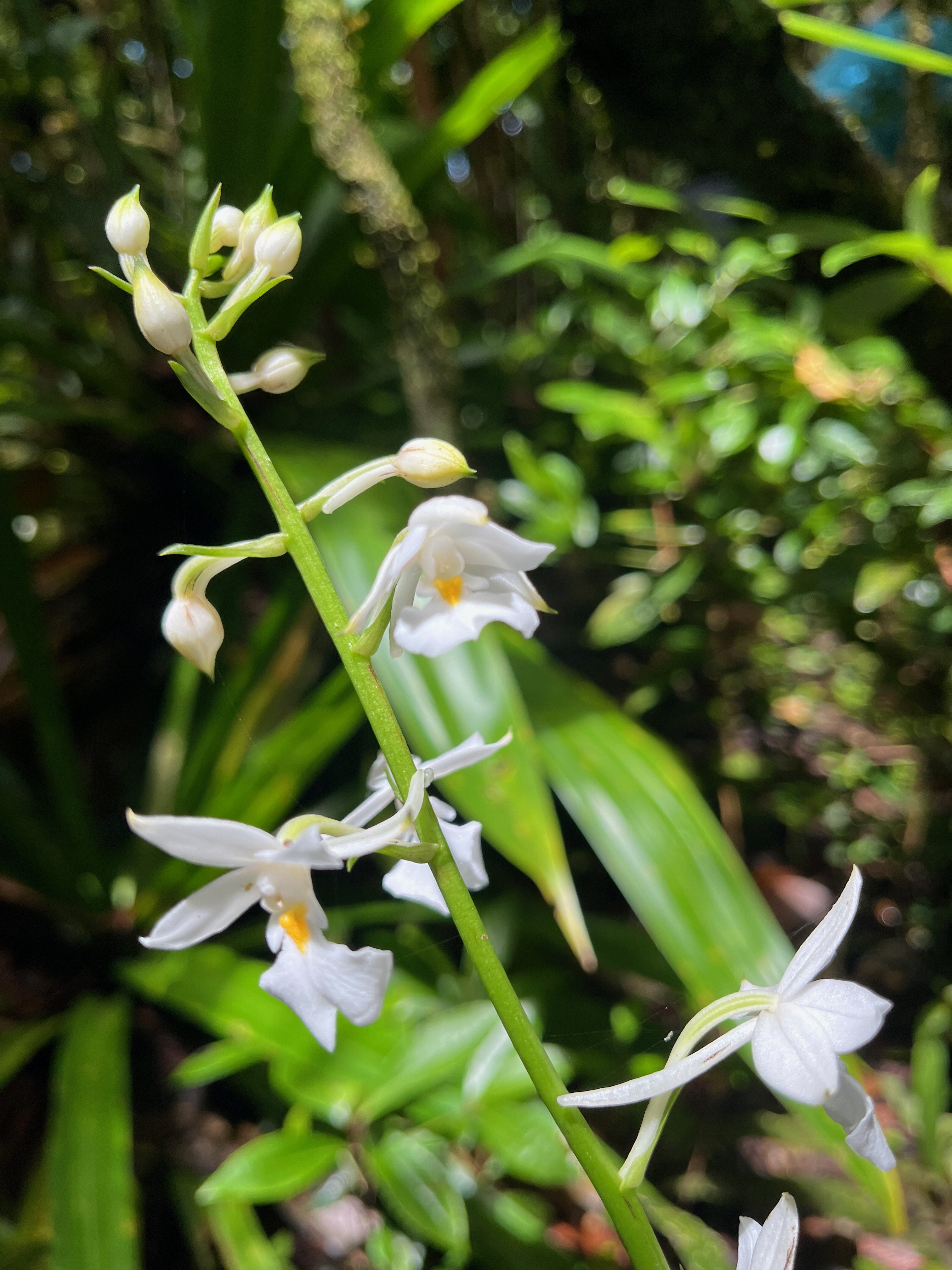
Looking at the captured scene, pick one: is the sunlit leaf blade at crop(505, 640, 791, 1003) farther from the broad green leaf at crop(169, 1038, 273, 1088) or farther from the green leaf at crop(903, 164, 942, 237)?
the green leaf at crop(903, 164, 942, 237)

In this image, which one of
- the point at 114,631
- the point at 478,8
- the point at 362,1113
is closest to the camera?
the point at 362,1113

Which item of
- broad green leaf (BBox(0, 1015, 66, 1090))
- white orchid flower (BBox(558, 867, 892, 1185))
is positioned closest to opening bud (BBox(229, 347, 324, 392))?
white orchid flower (BBox(558, 867, 892, 1185))

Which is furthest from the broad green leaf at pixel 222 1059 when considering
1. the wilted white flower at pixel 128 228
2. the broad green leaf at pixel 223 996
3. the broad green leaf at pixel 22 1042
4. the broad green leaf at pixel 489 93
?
the broad green leaf at pixel 489 93

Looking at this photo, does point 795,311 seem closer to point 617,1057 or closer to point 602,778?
point 602,778

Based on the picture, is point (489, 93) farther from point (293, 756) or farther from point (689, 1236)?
point (689, 1236)

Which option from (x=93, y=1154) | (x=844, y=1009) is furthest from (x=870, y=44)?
(x=93, y=1154)

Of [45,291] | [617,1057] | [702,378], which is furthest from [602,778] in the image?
[45,291]
